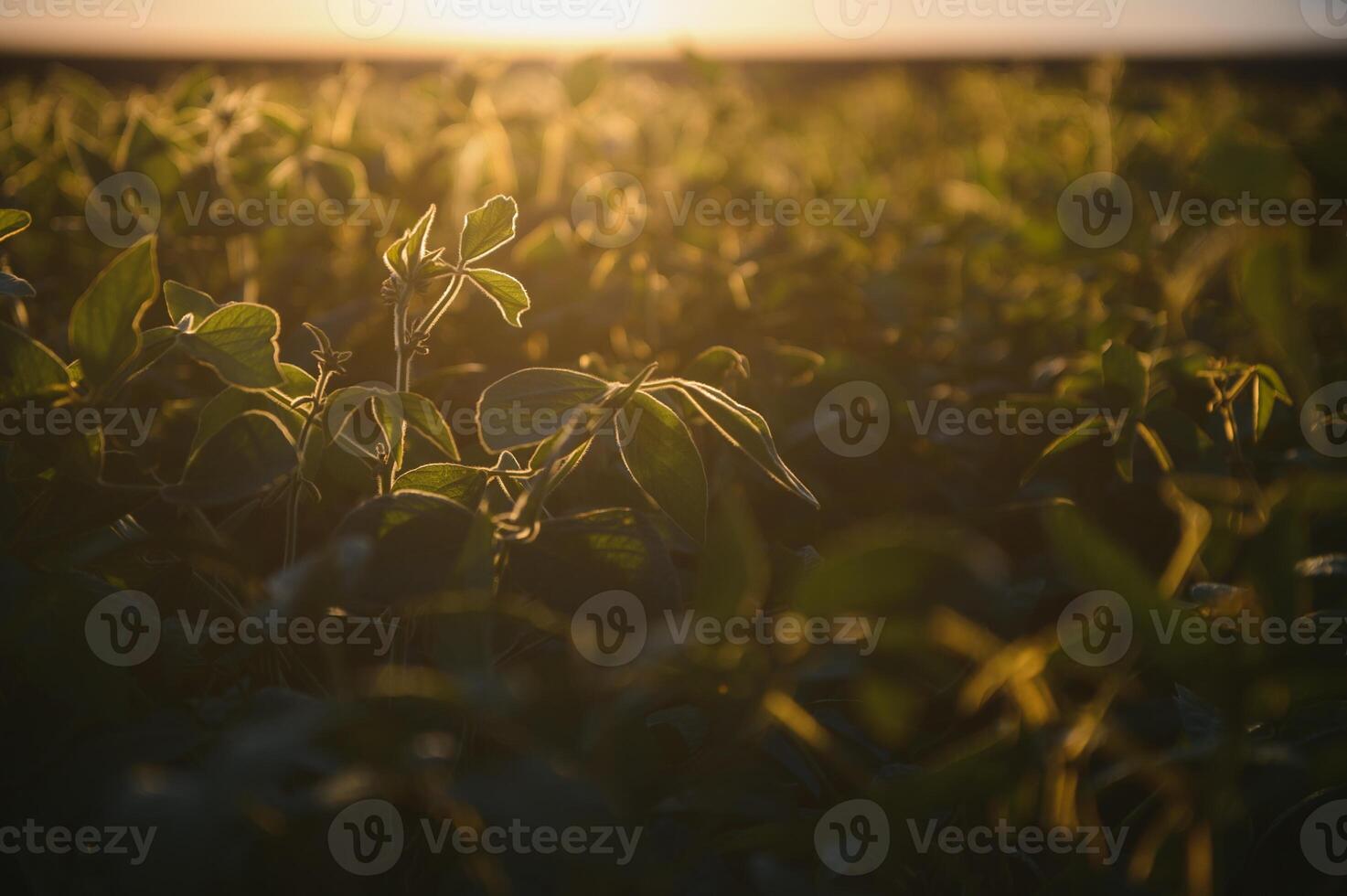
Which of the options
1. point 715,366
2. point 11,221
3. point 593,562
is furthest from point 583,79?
point 593,562

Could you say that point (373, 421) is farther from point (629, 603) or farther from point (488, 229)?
point (629, 603)

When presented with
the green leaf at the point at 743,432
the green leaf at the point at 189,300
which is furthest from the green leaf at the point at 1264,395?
the green leaf at the point at 189,300

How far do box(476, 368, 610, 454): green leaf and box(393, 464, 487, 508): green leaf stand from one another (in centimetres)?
3

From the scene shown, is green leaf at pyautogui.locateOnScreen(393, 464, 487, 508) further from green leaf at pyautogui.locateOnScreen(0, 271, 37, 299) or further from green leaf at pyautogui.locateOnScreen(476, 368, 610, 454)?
green leaf at pyautogui.locateOnScreen(0, 271, 37, 299)

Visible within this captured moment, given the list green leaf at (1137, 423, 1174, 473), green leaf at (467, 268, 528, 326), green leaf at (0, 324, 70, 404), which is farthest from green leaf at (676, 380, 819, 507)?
green leaf at (0, 324, 70, 404)

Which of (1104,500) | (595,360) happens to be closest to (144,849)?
(595,360)

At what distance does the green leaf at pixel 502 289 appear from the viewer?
2.66ft

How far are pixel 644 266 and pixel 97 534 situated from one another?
41.4 inches

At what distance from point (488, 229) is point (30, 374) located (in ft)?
1.35

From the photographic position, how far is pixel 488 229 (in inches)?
31.6

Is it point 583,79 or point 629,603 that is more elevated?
point 583,79

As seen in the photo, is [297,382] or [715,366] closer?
[297,382]

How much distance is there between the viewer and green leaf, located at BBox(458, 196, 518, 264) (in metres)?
0.80

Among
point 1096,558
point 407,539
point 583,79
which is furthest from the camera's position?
point 583,79
